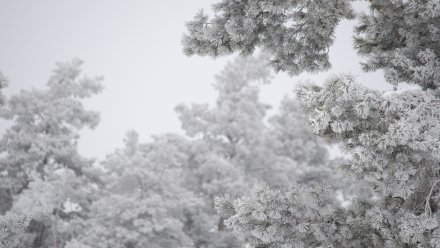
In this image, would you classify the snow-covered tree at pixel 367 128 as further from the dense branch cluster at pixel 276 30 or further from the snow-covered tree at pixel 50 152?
the snow-covered tree at pixel 50 152

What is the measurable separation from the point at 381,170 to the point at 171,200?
10124 mm

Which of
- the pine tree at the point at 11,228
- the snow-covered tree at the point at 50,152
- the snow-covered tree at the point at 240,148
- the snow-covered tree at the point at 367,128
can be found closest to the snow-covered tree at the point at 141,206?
the snow-covered tree at the point at 50,152

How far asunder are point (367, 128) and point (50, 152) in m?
13.5

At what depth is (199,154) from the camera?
1664 centimetres

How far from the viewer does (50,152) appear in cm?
1475

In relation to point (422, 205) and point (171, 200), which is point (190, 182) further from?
point (422, 205)

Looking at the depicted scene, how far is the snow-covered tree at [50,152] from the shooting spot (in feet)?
45.7

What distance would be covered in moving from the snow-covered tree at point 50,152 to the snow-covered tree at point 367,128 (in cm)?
980

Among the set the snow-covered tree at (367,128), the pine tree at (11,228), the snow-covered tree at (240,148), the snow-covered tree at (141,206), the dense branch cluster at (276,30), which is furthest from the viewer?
the snow-covered tree at (240,148)

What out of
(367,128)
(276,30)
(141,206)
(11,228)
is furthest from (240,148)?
(367,128)

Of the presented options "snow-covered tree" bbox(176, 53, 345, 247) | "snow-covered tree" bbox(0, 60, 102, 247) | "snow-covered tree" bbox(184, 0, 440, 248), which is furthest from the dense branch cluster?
"snow-covered tree" bbox(176, 53, 345, 247)

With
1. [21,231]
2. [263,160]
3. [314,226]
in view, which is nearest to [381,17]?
[314,226]

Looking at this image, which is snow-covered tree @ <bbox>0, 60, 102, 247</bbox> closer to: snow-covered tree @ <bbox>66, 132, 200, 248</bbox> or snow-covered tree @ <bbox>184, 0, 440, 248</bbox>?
snow-covered tree @ <bbox>66, 132, 200, 248</bbox>

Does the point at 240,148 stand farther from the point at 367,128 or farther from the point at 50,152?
the point at 367,128
